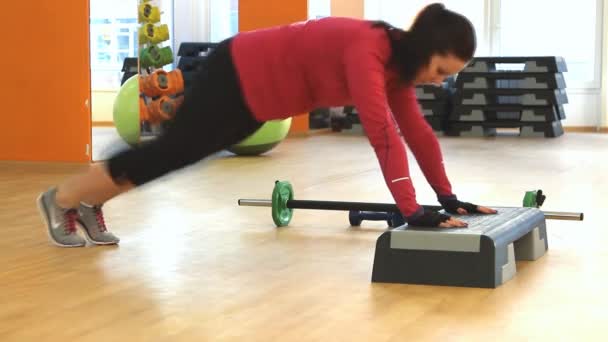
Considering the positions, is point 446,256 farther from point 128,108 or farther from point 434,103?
point 434,103

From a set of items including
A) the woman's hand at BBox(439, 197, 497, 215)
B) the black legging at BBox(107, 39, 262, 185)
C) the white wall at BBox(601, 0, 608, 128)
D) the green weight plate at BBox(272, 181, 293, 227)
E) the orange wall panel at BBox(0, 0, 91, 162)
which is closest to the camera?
the black legging at BBox(107, 39, 262, 185)

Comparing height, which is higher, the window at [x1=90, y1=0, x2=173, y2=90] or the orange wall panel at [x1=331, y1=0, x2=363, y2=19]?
the orange wall panel at [x1=331, y1=0, x2=363, y2=19]

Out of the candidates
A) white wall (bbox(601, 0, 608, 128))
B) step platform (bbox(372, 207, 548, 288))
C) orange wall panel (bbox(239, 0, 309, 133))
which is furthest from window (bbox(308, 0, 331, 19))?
step platform (bbox(372, 207, 548, 288))

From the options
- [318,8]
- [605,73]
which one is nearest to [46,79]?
[318,8]

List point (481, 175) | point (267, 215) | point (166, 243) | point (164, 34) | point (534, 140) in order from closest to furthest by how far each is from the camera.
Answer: point (166, 243) → point (267, 215) → point (481, 175) → point (164, 34) → point (534, 140)

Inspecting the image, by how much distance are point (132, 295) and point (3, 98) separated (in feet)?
12.7

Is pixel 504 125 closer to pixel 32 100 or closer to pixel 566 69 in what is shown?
pixel 566 69

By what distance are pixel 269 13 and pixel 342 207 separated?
20.0 feet

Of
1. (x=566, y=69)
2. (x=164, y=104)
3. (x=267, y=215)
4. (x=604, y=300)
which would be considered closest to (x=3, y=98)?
(x=164, y=104)

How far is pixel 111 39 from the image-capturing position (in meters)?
6.23

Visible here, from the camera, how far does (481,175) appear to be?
577cm

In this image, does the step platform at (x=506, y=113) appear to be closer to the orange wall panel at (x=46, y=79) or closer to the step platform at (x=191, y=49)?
the step platform at (x=191, y=49)

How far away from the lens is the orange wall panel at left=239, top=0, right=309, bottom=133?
9305 millimetres

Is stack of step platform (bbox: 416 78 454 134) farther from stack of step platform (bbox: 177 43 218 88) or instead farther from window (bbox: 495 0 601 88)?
stack of step platform (bbox: 177 43 218 88)
